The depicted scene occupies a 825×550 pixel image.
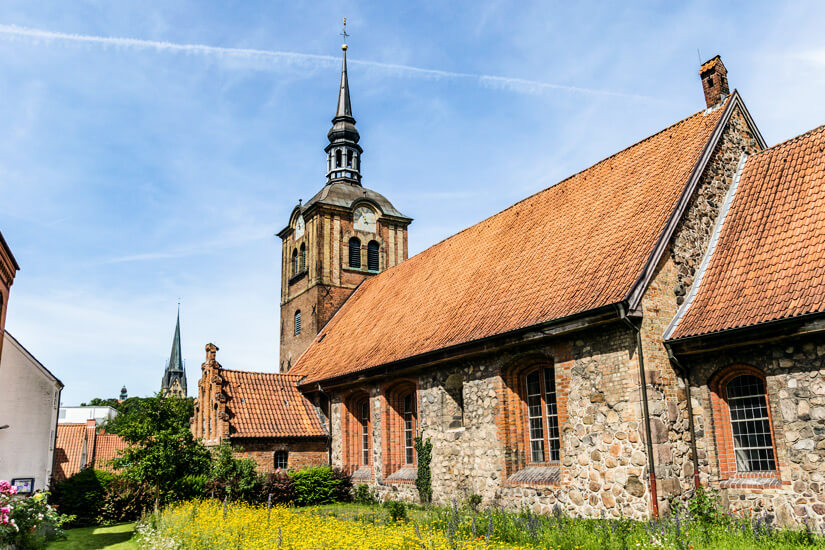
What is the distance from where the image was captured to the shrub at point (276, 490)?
1902 centimetres

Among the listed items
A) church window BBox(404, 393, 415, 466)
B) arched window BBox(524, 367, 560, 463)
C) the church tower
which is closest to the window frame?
arched window BBox(524, 367, 560, 463)

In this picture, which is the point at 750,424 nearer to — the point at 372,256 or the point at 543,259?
the point at 543,259

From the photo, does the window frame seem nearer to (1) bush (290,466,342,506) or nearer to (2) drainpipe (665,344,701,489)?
(2) drainpipe (665,344,701,489)

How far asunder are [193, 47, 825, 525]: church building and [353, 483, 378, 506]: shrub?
0.81ft

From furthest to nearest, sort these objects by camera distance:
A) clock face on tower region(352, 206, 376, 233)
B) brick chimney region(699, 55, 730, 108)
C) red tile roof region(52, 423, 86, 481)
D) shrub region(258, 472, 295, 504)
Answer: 1. red tile roof region(52, 423, 86, 481)
2. clock face on tower region(352, 206, 376, 233)
3. shrub region(258, 472, 295, 504)
4. brick chimney region(699, 55, 730, 108)

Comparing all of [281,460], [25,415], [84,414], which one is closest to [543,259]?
[281,460]

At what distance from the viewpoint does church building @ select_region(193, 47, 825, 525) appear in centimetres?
1070

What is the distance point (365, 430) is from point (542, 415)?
27.8ft

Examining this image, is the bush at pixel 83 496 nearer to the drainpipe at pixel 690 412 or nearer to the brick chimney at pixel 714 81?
the drainpipe at pixel 690 412

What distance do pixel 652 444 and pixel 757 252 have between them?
4.17m

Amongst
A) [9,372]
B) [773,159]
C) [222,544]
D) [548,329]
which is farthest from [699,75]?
[9,372]

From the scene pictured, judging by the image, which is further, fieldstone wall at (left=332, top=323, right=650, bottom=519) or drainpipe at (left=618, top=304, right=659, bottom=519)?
fieldstone wall at (left=332, top=323, right=650, bottom=519)

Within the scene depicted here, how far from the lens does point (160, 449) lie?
55.9 ft

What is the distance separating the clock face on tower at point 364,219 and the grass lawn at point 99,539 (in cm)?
1515
